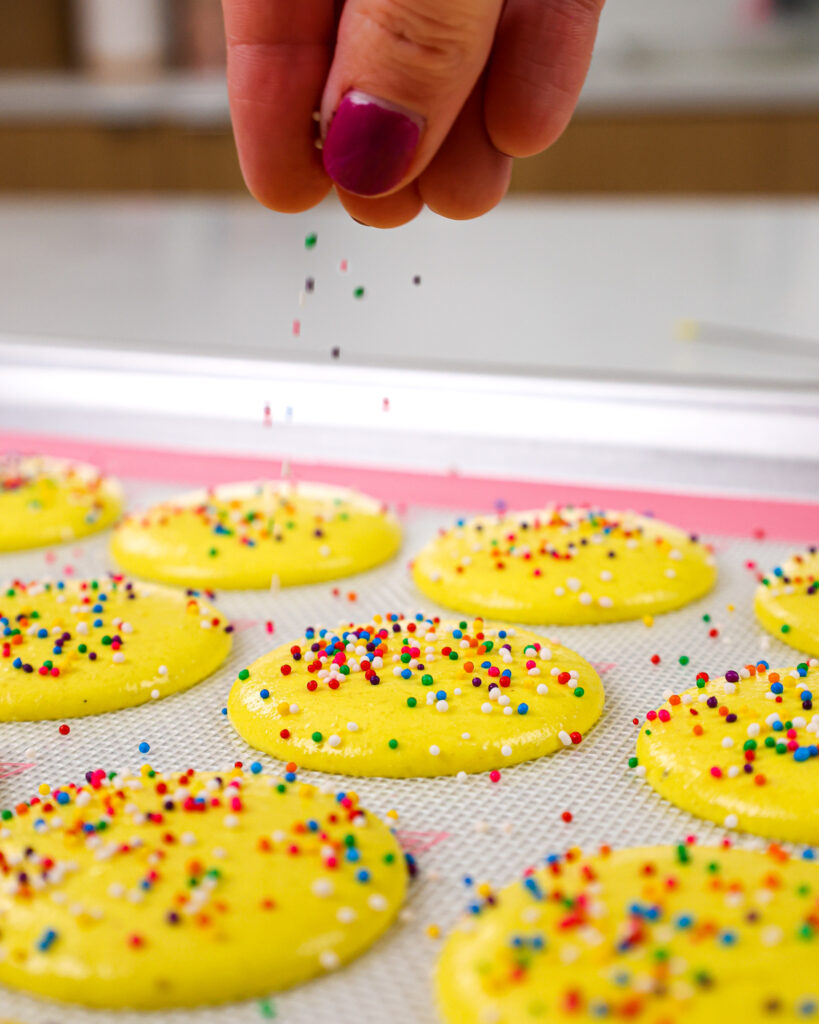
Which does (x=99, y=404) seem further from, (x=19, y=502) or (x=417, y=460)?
(x=417, y=460)

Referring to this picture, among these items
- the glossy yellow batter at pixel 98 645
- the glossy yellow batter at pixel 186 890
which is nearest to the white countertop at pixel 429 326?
the glossy yellow batter at pixel 98 645

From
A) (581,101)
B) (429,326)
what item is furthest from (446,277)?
(581,101)

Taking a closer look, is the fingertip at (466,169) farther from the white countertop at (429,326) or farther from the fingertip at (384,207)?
the white countertop at (429,326)

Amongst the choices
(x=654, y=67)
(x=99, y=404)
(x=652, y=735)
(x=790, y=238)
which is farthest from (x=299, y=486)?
(x=654, y=67)

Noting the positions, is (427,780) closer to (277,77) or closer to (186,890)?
(186,890)

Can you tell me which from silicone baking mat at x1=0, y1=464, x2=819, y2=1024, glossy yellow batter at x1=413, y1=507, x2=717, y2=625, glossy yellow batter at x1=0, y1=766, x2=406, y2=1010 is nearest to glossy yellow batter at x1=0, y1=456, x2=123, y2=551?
silicone baking mat at x1=0, y1=464, x2=819, y2=1024

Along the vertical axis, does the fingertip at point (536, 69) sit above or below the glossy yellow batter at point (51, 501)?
above

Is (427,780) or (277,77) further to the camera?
(427,780)
